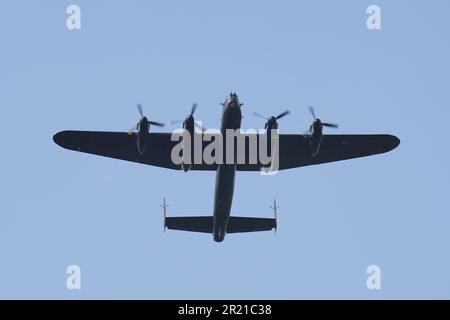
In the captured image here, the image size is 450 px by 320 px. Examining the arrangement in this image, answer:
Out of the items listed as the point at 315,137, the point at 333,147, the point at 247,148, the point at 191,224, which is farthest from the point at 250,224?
the point at 315,137

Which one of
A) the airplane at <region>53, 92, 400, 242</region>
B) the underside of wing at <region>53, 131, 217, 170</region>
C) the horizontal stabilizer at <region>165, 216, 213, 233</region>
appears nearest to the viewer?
the airplane at <region>53, 92, 400, 242</region>

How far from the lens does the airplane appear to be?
33.1m

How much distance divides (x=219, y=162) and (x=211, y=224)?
4028 mm

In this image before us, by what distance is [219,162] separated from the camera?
3256 centimetres

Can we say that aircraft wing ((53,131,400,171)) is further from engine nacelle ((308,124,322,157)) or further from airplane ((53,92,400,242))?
engine nacelle ((308,124,322,157))

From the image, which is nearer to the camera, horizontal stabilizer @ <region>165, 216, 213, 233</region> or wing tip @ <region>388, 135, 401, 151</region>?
horizontal stabilizer @ <region>165, 216, 213, 233</region>

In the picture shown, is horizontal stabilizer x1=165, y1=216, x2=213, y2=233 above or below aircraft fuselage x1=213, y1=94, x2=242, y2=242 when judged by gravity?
→ below

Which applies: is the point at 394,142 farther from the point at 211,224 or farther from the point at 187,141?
the point at 187,141

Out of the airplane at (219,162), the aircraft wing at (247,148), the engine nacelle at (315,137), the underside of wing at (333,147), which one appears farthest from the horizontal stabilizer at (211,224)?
the engine nacelle at (315,137)

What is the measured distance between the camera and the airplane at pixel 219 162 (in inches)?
1304

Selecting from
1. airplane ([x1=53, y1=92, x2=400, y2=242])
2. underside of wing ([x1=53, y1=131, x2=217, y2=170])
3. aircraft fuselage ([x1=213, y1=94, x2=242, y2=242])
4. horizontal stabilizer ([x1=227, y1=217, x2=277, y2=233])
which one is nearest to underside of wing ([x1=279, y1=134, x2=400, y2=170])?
airplane ([x1=53, y1=92, x2=400, y2=242])
